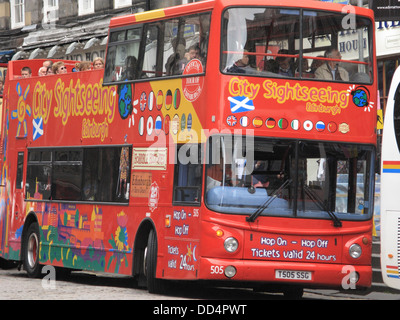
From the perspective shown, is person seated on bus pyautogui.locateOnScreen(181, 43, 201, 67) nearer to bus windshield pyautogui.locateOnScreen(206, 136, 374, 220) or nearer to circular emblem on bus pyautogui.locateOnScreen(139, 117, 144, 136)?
bus windshield pyautogui.locateOnScreen(206, 136, 374, 220)

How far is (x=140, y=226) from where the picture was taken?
56.7 ft

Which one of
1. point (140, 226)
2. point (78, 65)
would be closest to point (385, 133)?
point (140, 226)

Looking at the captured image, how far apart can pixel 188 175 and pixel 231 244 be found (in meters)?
1.33

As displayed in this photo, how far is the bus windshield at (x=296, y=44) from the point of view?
50.3ft

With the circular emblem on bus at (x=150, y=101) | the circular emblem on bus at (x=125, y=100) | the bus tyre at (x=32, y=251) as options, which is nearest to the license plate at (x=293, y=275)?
the circular emblem on bus at (x=150, y=101)

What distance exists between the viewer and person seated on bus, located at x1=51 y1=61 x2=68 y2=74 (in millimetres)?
20938

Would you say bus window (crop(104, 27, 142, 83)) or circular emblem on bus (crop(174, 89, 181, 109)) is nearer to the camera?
circular emblem on bus (crop(174, 89, 181, 109))

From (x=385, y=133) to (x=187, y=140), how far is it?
2.79 m

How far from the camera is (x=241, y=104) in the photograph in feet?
50.4

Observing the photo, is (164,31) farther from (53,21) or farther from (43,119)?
(53,21)

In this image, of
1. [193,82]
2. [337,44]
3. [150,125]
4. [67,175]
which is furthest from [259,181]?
[67,175]

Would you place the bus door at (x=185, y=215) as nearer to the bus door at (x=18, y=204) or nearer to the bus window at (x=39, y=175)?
the bus window at (x=39, y=175)

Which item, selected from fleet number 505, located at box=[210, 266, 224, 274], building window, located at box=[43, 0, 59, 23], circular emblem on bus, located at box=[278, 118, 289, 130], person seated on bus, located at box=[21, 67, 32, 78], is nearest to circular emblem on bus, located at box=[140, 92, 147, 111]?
circular emblem on bus, located at box=[278, 118, 289, 130]

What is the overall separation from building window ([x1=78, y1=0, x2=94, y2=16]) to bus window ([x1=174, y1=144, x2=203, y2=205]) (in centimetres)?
1957
